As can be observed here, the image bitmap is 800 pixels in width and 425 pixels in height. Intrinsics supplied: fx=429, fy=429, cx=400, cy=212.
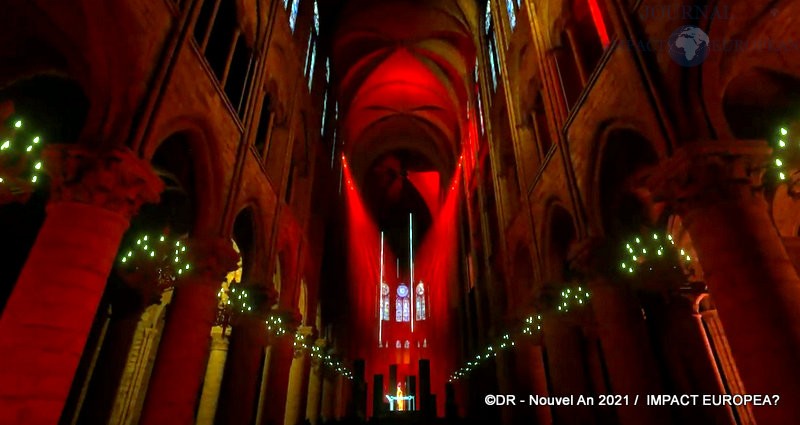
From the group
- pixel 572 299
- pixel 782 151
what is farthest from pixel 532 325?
pixel 782 151

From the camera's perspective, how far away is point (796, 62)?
22.1 feet

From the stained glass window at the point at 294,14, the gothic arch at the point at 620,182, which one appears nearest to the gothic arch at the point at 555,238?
the gothic arch at the point at 620,182

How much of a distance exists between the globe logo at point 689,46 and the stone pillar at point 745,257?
124 centimetres

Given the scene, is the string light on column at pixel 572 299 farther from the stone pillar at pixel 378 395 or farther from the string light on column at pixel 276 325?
the string light on column at pixel 276 325

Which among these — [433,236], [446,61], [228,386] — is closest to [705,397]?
[228,386]

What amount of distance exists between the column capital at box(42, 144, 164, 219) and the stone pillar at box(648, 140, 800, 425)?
6.53 metres

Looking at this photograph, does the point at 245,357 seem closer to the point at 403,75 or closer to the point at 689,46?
the point at 689,46

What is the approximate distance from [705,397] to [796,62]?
660 centimetres

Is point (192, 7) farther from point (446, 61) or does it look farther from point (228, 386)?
point (446, 61)

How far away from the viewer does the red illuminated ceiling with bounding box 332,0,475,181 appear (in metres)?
20.7

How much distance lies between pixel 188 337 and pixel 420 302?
106 feet

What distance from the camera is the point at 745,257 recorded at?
175 inches

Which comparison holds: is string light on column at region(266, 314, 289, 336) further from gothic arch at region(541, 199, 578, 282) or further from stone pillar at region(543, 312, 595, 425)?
gothic arch at region(541, 199, 578, 282)

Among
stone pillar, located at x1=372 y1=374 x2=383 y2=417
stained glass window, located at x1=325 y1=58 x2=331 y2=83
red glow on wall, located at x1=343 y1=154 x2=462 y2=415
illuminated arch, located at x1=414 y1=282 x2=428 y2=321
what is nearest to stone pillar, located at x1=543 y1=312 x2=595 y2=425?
stone pillar, located at x1=372 y1=374 x2=383 y2=417
